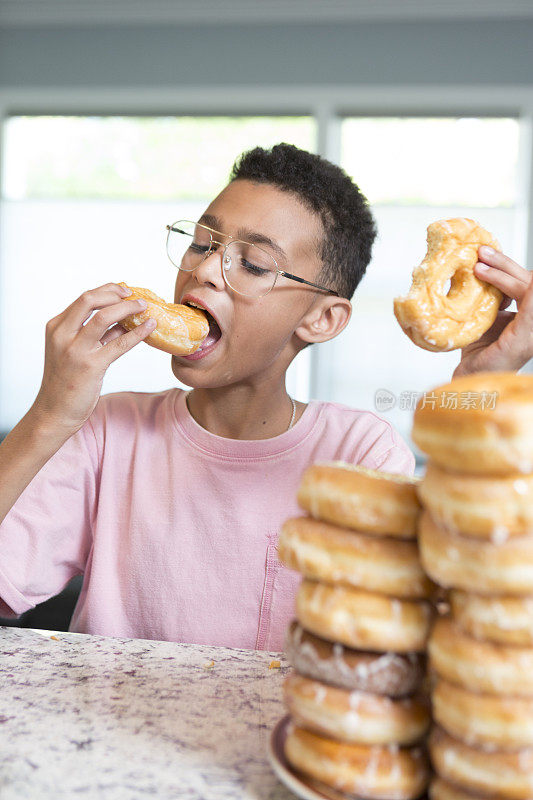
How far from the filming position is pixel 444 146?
18.7 feet

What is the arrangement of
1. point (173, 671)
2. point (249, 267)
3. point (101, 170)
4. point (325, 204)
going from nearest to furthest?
point (173, 671), point (249, 267), point (325, 204), point (101, 170)

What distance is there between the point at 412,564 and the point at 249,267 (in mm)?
934

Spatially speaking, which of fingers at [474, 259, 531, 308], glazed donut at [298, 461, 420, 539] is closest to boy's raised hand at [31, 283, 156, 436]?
fingers at [474, 259, 531, 308]

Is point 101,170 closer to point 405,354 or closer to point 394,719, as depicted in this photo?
point 405,354

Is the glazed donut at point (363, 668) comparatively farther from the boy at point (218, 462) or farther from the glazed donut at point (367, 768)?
the boy at point (218, 462)

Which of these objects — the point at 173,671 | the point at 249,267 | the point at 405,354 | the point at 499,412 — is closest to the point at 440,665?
the point at 499,412

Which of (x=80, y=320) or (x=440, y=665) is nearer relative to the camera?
(x=440, y=665)

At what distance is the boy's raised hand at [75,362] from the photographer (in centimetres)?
133

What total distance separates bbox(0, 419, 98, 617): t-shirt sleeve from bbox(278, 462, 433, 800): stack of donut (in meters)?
0.86

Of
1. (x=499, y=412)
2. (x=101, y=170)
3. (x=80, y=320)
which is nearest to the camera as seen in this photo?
(x=499, y=412)

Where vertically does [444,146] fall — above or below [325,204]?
above

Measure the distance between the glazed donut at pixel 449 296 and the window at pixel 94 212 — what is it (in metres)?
4.81

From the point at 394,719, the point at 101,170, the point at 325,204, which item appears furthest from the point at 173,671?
the point at 101,170

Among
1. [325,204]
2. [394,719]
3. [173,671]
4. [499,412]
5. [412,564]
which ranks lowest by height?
[173,671]
